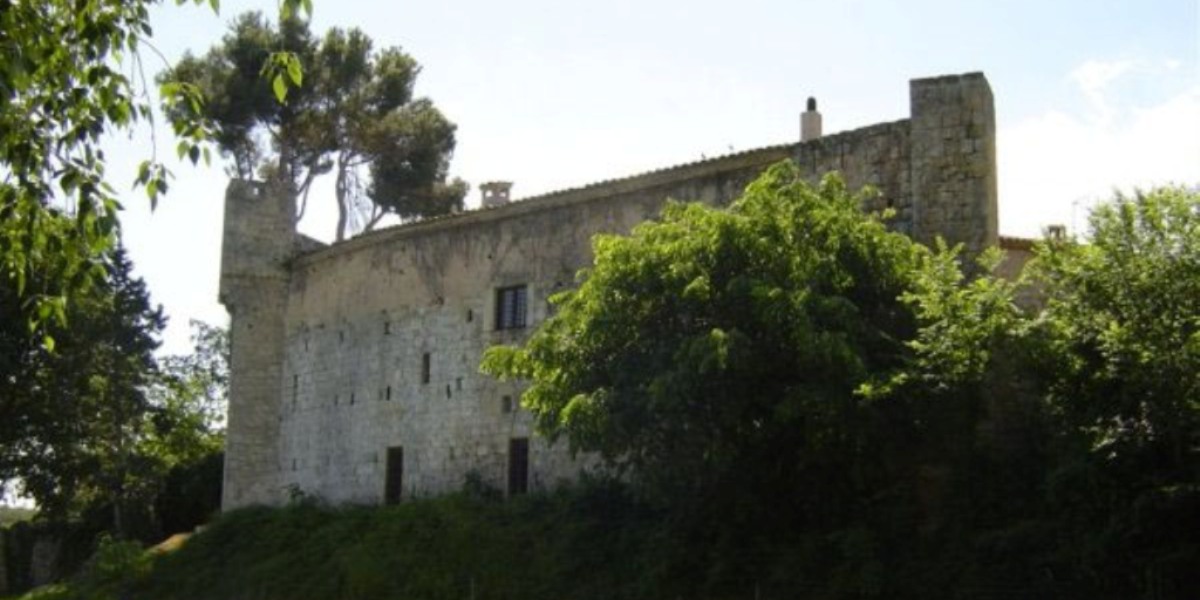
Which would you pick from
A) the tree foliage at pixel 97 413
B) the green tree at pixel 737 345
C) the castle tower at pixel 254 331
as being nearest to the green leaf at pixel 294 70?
the green tree at pixel 737 345

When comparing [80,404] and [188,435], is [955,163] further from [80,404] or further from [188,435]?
[188,435]

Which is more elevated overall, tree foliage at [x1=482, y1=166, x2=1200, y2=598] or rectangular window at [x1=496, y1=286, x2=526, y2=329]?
rectangular window at [x1=496, y1=286, x2=526, y2=329]

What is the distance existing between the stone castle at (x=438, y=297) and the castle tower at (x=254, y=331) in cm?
3

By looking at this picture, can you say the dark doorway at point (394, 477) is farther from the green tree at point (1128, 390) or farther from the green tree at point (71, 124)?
the green tree at point (71, 124)

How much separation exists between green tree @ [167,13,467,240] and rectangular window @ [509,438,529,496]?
52.1ft

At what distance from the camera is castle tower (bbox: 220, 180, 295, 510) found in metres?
29.8

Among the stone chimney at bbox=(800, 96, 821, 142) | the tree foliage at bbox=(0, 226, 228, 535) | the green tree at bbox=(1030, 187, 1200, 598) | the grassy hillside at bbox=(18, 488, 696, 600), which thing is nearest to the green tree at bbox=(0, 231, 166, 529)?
the tree foliage at bbox=(0, 226, 228, 535)

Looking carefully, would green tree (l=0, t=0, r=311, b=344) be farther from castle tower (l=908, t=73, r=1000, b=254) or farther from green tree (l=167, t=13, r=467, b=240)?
green tree (l=167, t=13, r=467, b=240)

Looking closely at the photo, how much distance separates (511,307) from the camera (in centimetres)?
2531

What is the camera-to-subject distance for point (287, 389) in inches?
1183

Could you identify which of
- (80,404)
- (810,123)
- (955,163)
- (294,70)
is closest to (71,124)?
(294,70)

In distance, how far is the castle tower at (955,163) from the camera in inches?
763

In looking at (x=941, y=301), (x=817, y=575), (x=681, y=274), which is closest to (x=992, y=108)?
(x=941, y=301)

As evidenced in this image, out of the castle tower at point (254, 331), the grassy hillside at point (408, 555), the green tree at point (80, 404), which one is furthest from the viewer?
the green tree at point (80, 404)
